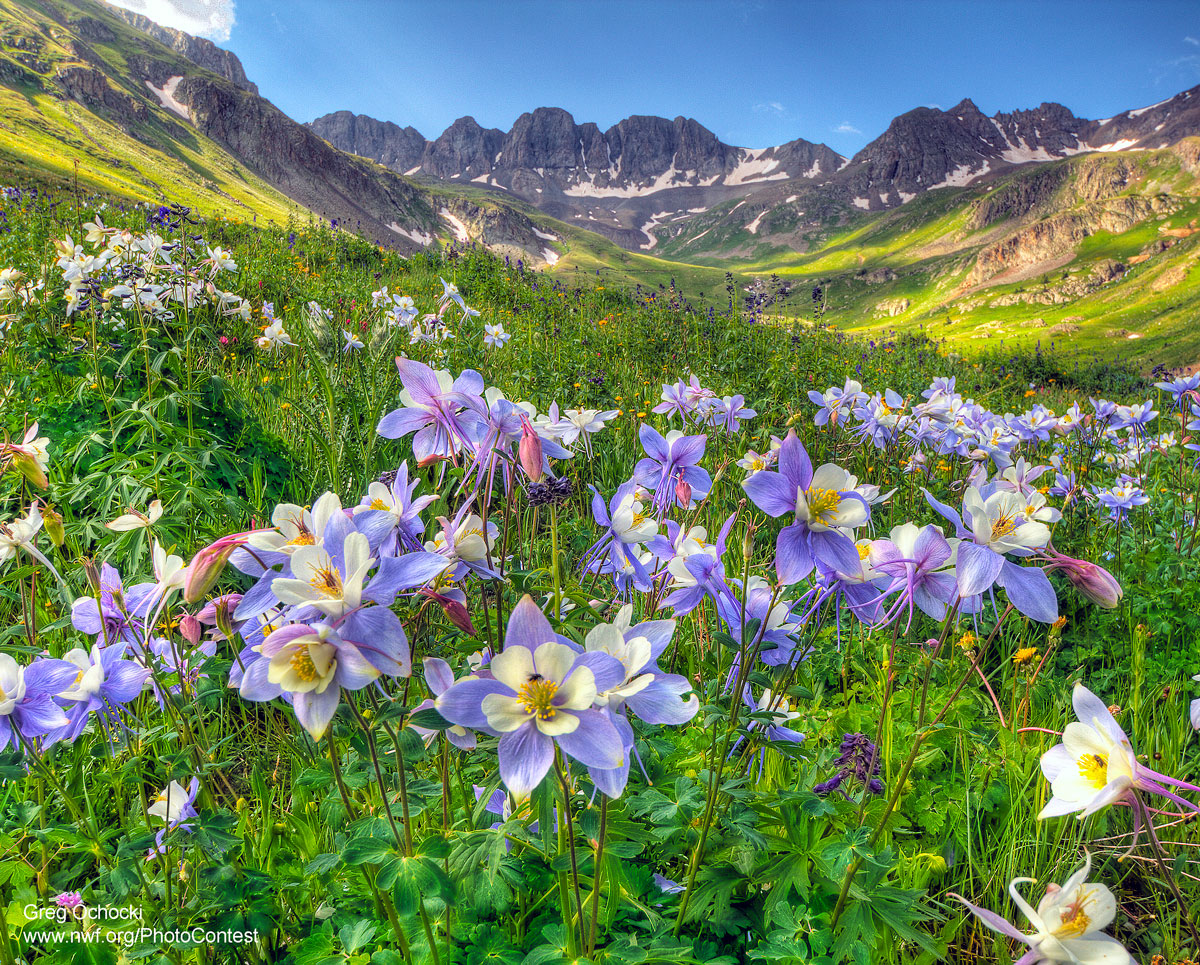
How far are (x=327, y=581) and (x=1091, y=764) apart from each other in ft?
4.07

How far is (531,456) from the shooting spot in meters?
1.24

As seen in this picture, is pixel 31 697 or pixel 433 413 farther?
pixel 433 413

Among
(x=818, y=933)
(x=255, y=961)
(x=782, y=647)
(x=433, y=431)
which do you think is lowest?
(x=255, y=961)

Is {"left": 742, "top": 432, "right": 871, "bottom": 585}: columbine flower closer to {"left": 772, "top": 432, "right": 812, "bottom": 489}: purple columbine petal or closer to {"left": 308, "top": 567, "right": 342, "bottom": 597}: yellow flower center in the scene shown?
{"left": 772, "top": 432, "right": 812, "bottom": 489}: purple columbine petal

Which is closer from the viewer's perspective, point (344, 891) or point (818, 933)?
point (818, 933)

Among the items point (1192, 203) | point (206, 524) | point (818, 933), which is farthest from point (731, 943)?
point (1192, 203)

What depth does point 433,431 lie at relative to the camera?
4.91ft

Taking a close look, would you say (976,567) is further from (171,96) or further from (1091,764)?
(171,96)

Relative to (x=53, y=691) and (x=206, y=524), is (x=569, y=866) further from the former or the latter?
(x=206, y=524)

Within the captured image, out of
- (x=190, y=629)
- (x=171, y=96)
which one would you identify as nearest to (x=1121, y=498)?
(x=190, y=629)

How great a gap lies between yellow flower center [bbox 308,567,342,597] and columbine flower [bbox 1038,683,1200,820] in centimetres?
107

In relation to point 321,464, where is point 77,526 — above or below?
below

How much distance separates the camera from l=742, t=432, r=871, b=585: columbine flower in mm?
1167

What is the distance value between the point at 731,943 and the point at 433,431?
1464mm
